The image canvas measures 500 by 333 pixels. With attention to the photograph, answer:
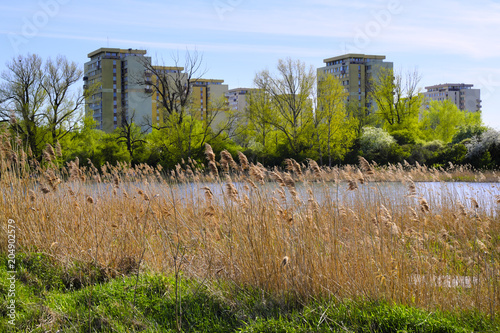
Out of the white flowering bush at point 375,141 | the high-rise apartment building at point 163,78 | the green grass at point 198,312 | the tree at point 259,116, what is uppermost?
the high-rise apartment building at point 163,78

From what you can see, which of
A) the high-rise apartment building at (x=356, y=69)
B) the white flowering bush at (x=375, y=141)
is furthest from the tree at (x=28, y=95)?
the high-rise apartment building at (x=356, y=69)

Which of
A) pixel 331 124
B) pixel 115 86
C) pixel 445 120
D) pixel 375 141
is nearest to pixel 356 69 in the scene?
pixel 445 120

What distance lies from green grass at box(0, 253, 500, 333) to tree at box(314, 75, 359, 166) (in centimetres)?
3210

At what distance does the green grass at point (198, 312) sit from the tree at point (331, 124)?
32104 mm

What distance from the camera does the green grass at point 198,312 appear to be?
3562 millimetres

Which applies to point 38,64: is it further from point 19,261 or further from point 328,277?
point 328,277

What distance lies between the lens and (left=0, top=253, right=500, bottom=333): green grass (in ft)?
11.7

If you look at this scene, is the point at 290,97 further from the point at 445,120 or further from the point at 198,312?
the point at 198,312

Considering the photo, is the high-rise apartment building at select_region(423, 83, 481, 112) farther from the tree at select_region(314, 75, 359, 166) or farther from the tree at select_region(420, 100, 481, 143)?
the tree at select_region(314, 75, 359, 166)

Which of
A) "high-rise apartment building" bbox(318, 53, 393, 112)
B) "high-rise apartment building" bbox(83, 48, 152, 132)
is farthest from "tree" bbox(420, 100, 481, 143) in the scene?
"high-rise apartment building" bbox(83, 48, 152, 132)

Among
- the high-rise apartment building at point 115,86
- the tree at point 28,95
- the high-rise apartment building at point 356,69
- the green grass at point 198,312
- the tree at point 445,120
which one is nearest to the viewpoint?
the green grass at point 198,312

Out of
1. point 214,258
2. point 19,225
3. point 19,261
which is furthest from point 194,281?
point 19,225

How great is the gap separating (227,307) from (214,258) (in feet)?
2.97

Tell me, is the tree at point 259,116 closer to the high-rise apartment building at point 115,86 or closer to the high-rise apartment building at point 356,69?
the high-rise apartment building at point 115,86
